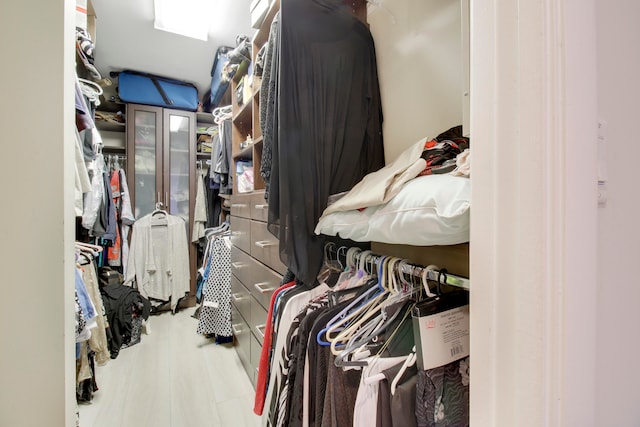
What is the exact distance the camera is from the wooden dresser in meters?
1.37

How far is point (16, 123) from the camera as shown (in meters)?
0.66

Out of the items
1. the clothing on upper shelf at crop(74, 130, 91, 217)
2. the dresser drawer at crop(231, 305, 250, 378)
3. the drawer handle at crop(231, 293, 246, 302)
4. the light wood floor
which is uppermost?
the clothing on upper shelf at crop(74, 130, 91, 217)

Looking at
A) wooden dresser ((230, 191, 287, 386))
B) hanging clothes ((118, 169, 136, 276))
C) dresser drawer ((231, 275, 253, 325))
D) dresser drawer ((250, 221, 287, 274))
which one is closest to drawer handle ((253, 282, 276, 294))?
wooden dresser ((230, 191, 287, 386))

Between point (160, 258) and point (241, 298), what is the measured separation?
1.53 meters

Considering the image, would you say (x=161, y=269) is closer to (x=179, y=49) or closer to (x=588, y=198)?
(x=179, y=49)

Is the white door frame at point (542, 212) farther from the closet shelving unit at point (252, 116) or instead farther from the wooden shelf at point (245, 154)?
the wooden shelf at point (245, 154)

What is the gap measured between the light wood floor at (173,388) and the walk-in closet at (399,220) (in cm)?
2

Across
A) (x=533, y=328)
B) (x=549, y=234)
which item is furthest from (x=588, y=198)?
(x=533, y=328)

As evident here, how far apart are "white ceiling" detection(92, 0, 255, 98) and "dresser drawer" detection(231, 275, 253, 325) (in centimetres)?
188

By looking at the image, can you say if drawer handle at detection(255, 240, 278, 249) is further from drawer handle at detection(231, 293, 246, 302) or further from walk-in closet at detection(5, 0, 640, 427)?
drawer handle at detection(231, 293, 246, 302)

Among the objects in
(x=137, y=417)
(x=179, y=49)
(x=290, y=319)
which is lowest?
(x=137, y=417)

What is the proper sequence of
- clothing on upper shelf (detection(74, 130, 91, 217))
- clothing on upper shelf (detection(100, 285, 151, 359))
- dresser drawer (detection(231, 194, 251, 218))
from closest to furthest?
clothing on upper shelf (detection(74, 130, 91, 217)) → dresser drawer (detection(231, 194, 251, 218)) → clothing on upper shelf (detection(100, 285, 151, 359))

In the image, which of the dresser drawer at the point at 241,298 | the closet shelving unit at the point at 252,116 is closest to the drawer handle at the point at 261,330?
the dresser drawer at the point at 241,298

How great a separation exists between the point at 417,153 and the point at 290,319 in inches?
25.4
